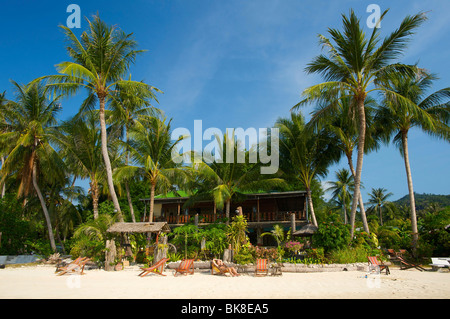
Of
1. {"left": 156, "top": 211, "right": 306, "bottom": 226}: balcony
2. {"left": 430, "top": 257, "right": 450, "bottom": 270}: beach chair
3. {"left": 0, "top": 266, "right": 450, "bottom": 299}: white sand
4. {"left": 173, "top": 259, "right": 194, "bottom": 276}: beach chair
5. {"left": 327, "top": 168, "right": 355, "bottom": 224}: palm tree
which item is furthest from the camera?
{"left": 327, "top": 168, "right": 355, "bottom": 224}: palm tree

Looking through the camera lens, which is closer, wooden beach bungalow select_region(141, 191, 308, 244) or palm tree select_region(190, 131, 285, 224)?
palm tree select_region(190, 131, 285, 224)

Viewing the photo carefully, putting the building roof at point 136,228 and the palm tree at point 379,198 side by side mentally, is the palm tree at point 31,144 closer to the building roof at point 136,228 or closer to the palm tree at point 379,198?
the building roof at point 136,228

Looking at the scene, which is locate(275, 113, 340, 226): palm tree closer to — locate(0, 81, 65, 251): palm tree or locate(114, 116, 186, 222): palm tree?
locate(114, 116, 186, 222): palm tree

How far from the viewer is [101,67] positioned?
16359 mm

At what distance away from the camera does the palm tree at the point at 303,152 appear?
67.3ft

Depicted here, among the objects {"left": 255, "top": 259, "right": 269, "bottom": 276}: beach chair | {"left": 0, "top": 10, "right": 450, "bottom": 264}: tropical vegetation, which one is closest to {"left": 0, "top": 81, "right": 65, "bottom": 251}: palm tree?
{"left": 0, "top": 10, "right": 450, "bottom": 264}: tropical vegetation

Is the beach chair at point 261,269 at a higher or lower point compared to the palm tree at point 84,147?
lower

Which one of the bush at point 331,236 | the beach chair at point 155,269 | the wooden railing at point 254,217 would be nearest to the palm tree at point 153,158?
the wooden railing at point 254,217

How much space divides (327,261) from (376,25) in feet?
34.3

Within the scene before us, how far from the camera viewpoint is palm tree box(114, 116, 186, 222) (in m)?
18.5

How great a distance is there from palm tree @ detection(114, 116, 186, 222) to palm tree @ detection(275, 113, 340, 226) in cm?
714

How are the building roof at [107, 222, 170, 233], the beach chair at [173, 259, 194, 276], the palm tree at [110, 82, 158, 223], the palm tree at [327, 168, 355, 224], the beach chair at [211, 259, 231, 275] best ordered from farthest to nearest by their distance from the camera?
the palm tree at [327, 168, 355, 224] → the palm tree at [110, 82, 158, 223] → the building roof at [107, 222, 170, 233] → the beach chair at [173, 259, 194, 276] → the beach chair at [211, 259, 231, 275]

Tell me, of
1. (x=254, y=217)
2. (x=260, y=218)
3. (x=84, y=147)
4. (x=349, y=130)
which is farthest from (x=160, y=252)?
(x=349, y=130)

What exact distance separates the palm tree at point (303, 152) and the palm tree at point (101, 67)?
9.50m
